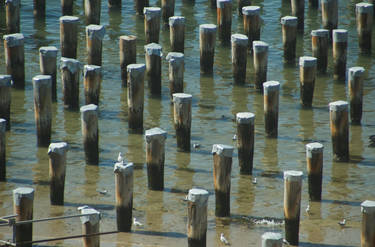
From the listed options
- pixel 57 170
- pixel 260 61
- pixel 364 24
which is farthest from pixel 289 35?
pixel 57 170

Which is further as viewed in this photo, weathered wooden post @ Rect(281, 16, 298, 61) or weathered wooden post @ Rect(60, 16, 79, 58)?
weathered wooden post @ Rect(281, 16, 298, 61)

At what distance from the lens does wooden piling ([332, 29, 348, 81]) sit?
22.2 meters

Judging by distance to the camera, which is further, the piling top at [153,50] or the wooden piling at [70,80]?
the piling top at [153,50]

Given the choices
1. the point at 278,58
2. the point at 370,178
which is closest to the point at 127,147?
the point at 370,178

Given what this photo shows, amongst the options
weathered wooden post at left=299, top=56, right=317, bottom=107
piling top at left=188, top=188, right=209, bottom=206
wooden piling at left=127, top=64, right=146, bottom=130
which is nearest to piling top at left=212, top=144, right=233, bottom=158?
piling top at left=188, top=188, right=209, bottom=206

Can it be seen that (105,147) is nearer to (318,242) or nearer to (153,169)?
(153,169)

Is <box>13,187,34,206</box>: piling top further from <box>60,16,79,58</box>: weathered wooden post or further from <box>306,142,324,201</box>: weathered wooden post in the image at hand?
<box>60,16,79,58</box>: weathered wooden post

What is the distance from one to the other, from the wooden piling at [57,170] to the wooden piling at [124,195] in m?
1.21

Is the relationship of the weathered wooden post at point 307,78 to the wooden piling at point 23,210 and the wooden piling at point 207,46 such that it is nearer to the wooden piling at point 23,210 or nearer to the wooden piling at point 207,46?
the wooden piling at point 207,46

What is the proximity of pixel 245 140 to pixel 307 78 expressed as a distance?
13.4 ft

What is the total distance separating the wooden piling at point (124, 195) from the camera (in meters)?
14.7

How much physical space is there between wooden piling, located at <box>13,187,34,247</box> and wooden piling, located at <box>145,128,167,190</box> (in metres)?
2.73

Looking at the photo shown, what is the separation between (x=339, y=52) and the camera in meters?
22.4

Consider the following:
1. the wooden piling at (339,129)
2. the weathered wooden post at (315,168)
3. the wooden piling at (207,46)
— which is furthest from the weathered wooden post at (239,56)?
the weathered wooden post at (315,168)
